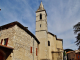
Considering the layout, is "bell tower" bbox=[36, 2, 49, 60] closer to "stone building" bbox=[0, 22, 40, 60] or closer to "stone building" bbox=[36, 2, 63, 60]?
"stone building" bbox=[36, 2, 63, 60]

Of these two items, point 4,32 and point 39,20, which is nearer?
point 4,32

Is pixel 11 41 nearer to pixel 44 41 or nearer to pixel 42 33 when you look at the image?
pixel 44 41

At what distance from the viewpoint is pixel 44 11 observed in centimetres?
2059

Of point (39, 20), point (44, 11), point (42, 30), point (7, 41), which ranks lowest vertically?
point (7, 41)

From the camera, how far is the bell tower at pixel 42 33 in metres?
17.3

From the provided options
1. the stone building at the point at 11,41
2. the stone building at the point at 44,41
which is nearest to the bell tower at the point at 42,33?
the stone building at the point at 44,41

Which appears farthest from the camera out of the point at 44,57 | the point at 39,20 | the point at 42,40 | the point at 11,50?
the point at 39,20

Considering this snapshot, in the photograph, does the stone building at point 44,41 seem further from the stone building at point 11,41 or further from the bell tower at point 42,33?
the stone building at point 11,41

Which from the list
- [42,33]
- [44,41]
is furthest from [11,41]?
[42,33]

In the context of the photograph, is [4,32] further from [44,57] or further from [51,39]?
[51,39]

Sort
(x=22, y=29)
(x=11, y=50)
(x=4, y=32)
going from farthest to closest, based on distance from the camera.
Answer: (x=22, y=29) < (x=4, y=32) < (x=11, y=50)

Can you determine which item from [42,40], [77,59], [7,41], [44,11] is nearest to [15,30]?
[7,41]

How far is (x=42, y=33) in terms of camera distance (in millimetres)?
18719

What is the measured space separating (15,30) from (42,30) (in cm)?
930
